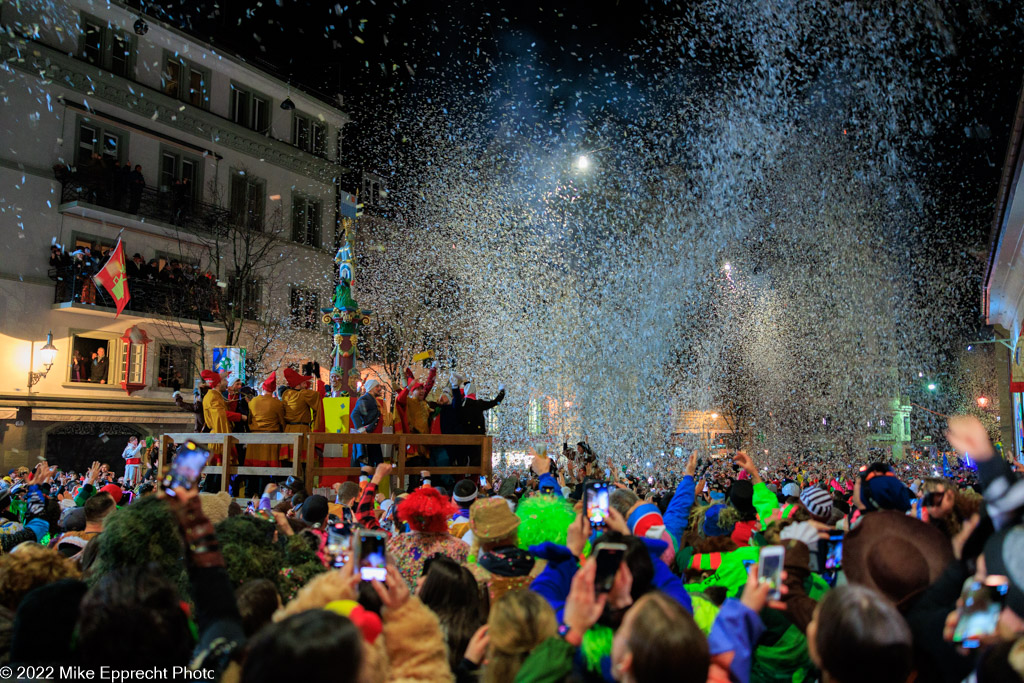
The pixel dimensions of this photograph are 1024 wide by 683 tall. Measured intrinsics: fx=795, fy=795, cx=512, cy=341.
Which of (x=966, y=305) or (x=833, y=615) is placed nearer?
(x=833, y=615)

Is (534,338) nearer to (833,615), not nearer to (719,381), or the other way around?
(719,381)

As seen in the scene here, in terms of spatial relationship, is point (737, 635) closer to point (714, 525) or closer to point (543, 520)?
point (543, 520)

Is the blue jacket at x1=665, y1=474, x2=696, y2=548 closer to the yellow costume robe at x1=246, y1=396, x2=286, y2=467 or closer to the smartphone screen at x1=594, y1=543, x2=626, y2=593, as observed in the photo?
the smartphone screen at x1=594, y1=543, x2=626, y2=593

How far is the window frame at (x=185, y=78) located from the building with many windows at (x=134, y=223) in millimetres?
65

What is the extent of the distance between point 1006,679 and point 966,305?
34729 millimetres

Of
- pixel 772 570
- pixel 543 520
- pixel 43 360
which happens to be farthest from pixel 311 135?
pixel 772 570

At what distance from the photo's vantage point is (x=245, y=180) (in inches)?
1214

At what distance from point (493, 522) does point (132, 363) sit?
25.9 meters

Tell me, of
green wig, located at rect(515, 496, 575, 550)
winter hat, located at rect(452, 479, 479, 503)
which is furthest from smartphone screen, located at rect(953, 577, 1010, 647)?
winter hat, located at rect(452, 479, 479, 503)

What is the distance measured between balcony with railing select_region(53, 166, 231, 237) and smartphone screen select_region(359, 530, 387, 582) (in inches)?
1015

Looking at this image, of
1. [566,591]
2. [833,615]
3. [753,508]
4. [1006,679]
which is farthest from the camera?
[753,508]

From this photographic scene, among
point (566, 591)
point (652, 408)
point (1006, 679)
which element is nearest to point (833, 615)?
point (1006, 679)

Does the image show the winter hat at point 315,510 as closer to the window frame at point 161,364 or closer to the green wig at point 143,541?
the green wig at point 143,541

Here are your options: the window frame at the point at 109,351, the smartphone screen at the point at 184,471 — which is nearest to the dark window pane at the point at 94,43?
the window frame at the point at 109,351
